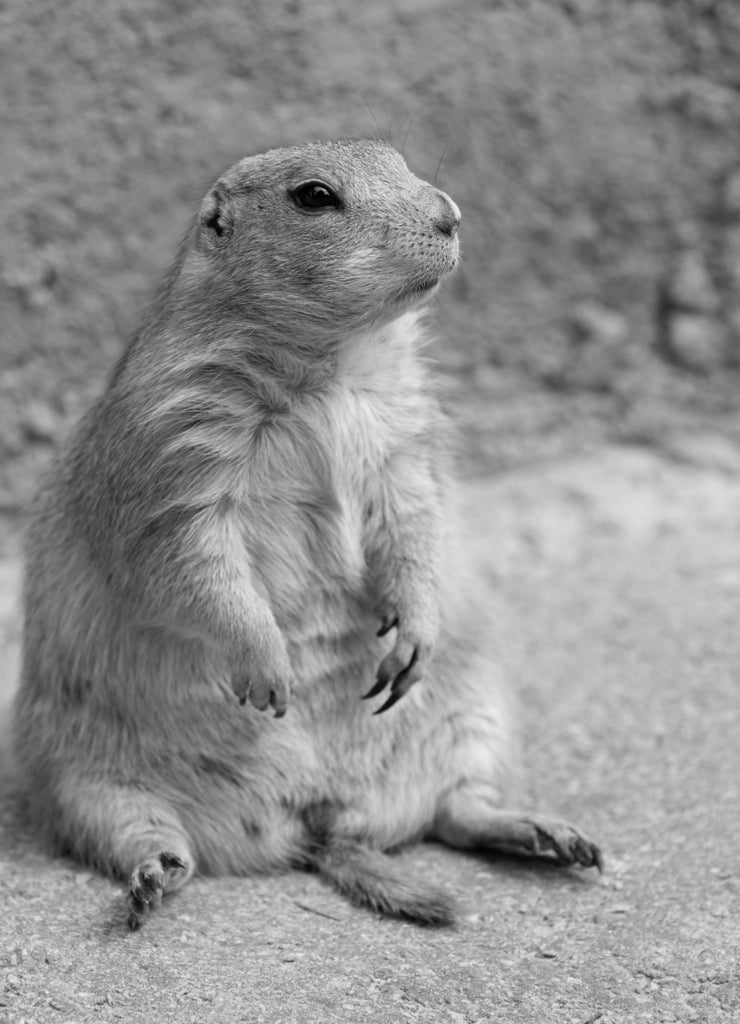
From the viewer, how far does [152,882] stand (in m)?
3.54

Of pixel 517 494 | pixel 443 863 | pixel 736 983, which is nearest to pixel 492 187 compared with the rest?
pixel 517 494

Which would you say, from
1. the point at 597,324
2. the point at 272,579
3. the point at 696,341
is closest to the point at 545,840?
the point at 272,579

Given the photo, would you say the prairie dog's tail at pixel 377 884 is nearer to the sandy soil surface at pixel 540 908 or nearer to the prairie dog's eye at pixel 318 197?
the sandy soil surface at pixel 540 908

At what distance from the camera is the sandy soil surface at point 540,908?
125 inches

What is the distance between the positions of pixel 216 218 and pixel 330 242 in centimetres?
41

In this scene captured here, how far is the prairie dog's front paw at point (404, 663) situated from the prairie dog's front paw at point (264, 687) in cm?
29

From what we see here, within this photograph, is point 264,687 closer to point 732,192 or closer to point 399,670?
point 399,670

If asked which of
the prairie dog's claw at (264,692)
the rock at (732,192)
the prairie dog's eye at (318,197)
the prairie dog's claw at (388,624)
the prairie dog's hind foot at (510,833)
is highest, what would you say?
the prairie dog's eye at (318,197)

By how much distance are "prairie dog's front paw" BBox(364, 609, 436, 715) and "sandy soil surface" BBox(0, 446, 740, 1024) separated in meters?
0.57

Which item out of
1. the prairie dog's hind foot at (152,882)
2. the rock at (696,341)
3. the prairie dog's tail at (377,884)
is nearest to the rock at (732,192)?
the rock at (696,341)

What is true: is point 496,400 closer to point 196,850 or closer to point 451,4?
point 451,4

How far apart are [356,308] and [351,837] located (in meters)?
1.52

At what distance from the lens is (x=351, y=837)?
13.1 feet

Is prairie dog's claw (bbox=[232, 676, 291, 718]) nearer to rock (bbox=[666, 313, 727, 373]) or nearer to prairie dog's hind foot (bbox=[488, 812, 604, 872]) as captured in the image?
prairie dog's hind foot (bbox=[488, 812, 604, 872])
